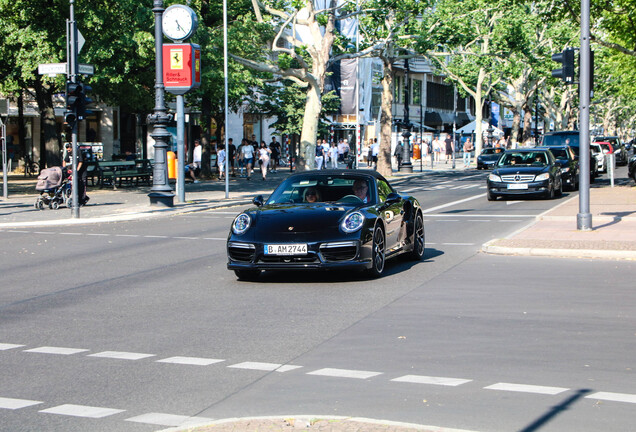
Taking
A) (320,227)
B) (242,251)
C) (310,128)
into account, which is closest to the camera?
(320,227)

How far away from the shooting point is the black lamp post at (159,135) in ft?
85.7

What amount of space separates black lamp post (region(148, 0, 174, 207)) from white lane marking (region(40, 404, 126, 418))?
796 inches

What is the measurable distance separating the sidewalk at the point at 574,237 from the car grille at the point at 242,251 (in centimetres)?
498

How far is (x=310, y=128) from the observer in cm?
3878

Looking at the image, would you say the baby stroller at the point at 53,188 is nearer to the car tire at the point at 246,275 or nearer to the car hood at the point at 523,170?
the car hood at the point at 523,170

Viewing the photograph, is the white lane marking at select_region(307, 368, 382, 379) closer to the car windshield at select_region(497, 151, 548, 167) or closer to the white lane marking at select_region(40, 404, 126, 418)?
the white lane marking at select_region(40, 404, 126, 418)

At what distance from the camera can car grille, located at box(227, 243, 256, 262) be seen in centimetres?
1173

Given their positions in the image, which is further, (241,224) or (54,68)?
(54,68)

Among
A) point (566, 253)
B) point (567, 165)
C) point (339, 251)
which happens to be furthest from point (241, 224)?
point (567, 165)

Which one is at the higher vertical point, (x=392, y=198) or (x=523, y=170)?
(x=523, y=170)

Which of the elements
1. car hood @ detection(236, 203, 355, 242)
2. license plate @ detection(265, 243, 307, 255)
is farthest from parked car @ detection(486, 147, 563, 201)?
license plate @ detection(265, 243, 307, 255)

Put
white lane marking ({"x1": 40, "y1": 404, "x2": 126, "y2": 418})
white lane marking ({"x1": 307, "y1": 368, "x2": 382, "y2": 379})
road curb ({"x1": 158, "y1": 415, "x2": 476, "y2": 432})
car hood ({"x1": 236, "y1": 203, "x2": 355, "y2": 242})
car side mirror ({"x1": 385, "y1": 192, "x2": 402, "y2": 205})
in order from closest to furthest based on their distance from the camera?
road curb ({"x1": 158, "y1": 415, "x2": 476, "y2": 432}), white lane marking ({"x1": 40, "y1": 404, "x2": 126, "y2": 418}), white lane marking ({"x1": 307, "y1": 368, "x2": 382, "y2": 379}), car hood ({"x1": 236, "y1": 203, "x2": 355, "y2": 242}), car side mirror ({"x1": 385, "y1": 192, "x2": 402, "y2": 205})

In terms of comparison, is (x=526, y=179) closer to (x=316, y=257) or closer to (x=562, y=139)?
(x=562, y=139)

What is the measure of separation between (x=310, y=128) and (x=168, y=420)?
33484 mm
